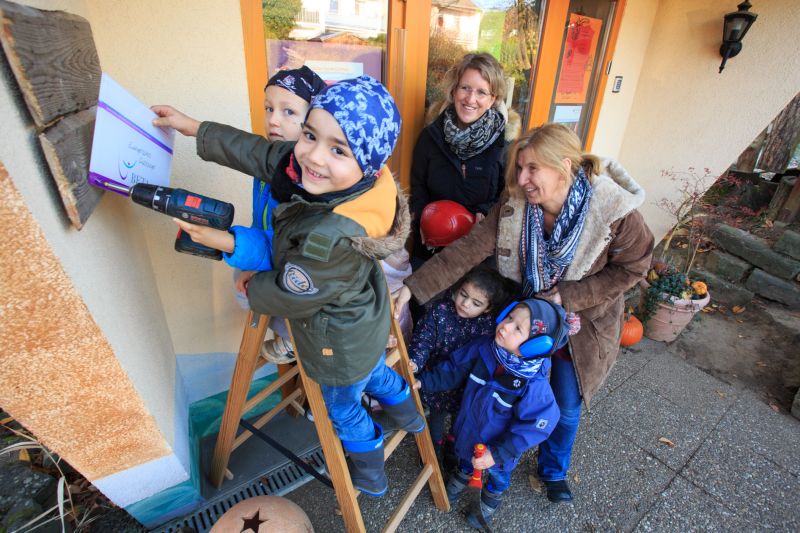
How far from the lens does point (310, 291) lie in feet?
4.00

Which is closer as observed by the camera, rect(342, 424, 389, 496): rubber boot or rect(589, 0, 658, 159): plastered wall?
rect(342, 424, 389, 496): rubber boot

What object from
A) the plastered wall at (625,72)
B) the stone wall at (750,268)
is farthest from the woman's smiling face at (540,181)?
the stone wall at (750,268)

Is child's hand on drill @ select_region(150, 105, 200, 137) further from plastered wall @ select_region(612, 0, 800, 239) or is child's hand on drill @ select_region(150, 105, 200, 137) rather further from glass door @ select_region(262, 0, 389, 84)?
plastered wall @ select_region(612, 0, 800, 239)

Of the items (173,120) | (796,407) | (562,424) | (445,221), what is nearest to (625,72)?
(445,221)

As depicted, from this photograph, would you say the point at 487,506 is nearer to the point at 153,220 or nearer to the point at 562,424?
the point at 562,424

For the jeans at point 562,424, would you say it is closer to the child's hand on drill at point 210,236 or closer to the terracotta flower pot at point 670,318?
the child's hand on drill at point 210,236

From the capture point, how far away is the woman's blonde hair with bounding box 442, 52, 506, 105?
7.00 feet

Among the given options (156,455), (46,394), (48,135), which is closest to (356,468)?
(156,455)

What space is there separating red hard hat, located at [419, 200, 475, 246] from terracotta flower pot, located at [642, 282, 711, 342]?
2507 mm

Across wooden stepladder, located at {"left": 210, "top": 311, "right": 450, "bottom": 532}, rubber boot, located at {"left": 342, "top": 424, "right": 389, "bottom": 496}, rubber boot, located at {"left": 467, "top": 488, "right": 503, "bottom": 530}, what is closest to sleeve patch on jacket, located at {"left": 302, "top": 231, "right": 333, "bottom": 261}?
wooden stepladder, located at {"left": 210, "top": 311, "right": 450, "bottom": 532}

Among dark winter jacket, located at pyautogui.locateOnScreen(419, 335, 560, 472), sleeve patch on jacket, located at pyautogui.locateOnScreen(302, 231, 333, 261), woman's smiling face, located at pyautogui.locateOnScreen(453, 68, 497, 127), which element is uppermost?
woman's smiling face, located at pyautogui.locateOnScreen(453, 68, 497, 127)

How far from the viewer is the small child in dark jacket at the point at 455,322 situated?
2.08 metres

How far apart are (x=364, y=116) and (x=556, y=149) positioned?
1.00 metres

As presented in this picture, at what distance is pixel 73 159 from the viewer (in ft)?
3.14
